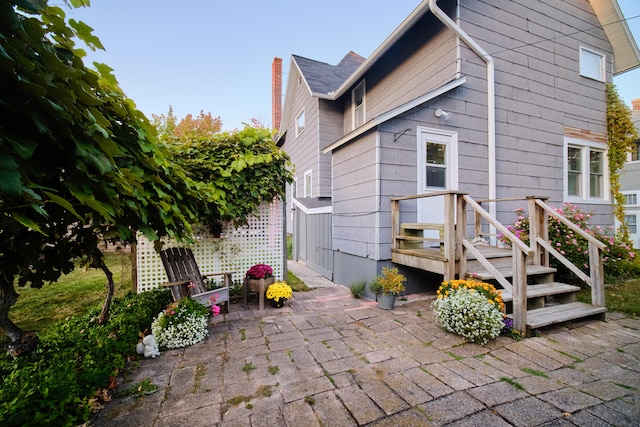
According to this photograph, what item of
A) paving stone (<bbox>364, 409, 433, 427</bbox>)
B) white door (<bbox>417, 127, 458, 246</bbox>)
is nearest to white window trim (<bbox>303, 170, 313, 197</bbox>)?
white door (<bbox>417, 127, 458, 246</bbox>)

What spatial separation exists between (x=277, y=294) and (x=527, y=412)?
331 centimetres

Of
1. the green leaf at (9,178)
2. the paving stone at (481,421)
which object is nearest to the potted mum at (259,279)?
the paving stone at (481,421)

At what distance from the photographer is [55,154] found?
1.16 m

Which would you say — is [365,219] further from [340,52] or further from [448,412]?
[340,52]

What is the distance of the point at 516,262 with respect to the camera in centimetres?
338

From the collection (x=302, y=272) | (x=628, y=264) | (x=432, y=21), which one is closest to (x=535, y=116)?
(x=432, y=21)

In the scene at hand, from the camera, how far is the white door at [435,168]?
519 centimetres

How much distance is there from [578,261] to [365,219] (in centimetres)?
398

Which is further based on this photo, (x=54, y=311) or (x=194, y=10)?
(x=194, y=10)

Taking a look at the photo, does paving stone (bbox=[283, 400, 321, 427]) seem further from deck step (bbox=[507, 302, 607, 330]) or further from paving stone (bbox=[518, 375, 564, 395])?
deck step (bbox=[507, 302, 607, 330])

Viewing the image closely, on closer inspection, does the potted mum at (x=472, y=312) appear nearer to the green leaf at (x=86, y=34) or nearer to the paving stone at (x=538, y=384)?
the paving stone at (x=538, y=384)

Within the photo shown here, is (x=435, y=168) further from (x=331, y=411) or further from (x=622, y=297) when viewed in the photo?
(x=331, y=411)

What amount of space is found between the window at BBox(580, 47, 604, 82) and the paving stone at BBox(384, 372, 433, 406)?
8.86 metres

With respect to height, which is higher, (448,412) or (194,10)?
(194,10)
